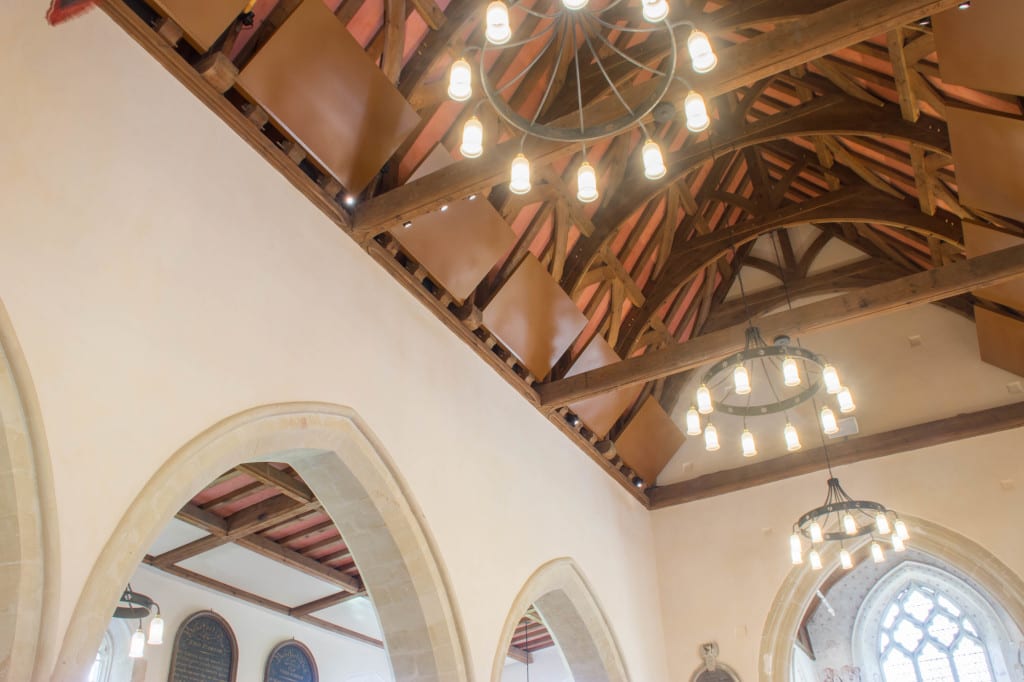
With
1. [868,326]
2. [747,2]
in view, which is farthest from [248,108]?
[868,326]

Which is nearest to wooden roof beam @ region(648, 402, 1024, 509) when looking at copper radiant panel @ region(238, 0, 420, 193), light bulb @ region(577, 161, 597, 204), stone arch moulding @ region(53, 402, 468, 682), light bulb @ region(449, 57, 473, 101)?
stone arch moulding @ region(53, 402, 468, 682)

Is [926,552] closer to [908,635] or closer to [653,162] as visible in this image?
[908,635]

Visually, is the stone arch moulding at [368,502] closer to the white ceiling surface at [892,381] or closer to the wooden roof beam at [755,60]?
the wooden roof beam at [755,60]

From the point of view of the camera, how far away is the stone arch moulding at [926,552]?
7773mm

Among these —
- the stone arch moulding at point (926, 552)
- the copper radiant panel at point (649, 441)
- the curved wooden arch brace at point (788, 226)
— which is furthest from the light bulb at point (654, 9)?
the stone arch moulding at point (926, 552)

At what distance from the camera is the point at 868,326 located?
32.3 feet

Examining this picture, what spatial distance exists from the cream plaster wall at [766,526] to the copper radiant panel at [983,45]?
14.5ft

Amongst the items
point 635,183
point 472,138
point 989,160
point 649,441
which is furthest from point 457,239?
point 649,441

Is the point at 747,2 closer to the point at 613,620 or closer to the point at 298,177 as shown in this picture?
the point at 298,177

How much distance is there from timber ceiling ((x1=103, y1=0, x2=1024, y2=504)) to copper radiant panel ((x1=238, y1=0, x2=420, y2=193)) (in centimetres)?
3

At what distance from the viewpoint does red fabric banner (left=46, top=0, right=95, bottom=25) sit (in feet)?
12.6

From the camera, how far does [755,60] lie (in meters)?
4.54

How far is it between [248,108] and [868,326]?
309 inches

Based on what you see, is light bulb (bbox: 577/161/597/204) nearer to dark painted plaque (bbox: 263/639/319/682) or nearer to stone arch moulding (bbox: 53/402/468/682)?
stone arch moulding (bbox: 53/402/468/682)
